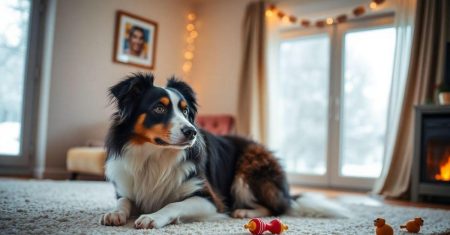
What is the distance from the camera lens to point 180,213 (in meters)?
1.94

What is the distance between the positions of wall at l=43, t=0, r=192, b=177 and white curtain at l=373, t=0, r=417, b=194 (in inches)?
129

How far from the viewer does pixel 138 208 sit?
6.95 ft

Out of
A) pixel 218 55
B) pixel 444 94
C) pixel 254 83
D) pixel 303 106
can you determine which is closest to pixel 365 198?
pixel 444 94

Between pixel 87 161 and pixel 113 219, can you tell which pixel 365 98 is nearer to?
pixel 87 161

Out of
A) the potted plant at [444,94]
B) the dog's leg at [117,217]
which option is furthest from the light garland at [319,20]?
the dog's leg at [117,217]

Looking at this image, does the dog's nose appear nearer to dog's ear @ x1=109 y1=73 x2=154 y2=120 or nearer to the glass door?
dog's ear @ x1=109 y1=73 x2=154 y2=120

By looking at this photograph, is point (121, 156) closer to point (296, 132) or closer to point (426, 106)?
point (426, 106)

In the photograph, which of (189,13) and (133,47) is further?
(189,13)

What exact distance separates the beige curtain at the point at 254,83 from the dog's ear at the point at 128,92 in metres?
3.57

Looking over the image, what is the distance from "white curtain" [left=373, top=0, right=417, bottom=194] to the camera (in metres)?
4.44

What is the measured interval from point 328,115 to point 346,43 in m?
0.96

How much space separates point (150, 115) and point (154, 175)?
1.02 ft

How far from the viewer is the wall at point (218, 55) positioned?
6.03 meters

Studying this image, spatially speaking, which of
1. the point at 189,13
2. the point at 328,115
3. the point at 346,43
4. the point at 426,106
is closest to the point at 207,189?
the point at 426,106
